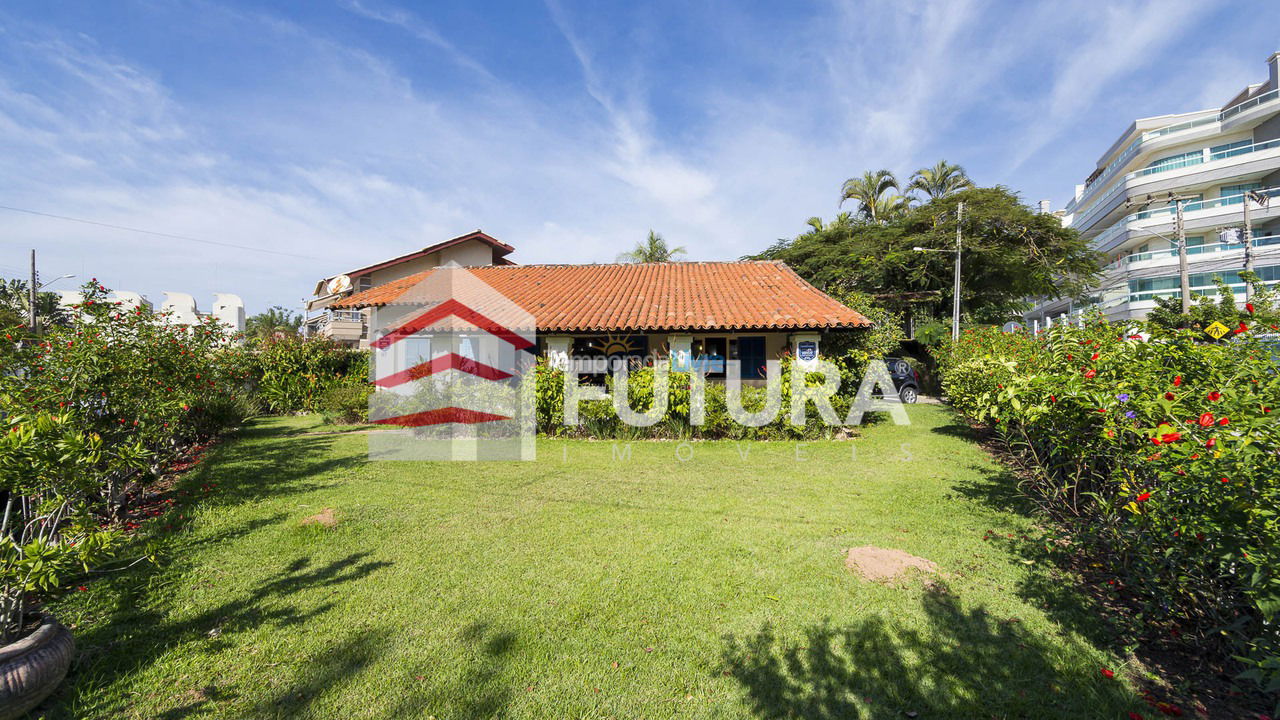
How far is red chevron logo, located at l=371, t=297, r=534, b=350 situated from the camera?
1506 centimetres

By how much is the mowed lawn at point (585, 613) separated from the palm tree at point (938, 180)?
3382 centimetres

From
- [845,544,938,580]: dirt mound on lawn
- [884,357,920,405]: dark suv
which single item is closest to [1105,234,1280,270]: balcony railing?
[884,357,920,405]: dark suv

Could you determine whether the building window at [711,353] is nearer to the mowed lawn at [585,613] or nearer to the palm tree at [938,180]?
the mowed lawn at [585,613]

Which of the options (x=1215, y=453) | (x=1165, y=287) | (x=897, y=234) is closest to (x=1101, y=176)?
(x=1165, y=287)

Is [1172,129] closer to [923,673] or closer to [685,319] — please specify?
[685,319]

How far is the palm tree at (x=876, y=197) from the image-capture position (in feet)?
112

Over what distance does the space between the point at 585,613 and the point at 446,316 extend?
46.9 feet

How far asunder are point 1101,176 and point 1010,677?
51.2m

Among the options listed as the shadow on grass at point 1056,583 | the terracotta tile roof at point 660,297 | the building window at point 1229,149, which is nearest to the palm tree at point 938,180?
the building window at point 1229,149

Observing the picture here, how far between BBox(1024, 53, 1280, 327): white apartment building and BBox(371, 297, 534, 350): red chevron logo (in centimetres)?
2779

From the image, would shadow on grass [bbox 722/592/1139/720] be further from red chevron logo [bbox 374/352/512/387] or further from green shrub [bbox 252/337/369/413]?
green shrub [bbox 252/337/369/413]

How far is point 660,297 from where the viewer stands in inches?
637

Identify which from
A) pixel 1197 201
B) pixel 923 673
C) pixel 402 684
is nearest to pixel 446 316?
pixel 402 684

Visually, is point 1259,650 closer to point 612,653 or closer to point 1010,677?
point 1010,677
